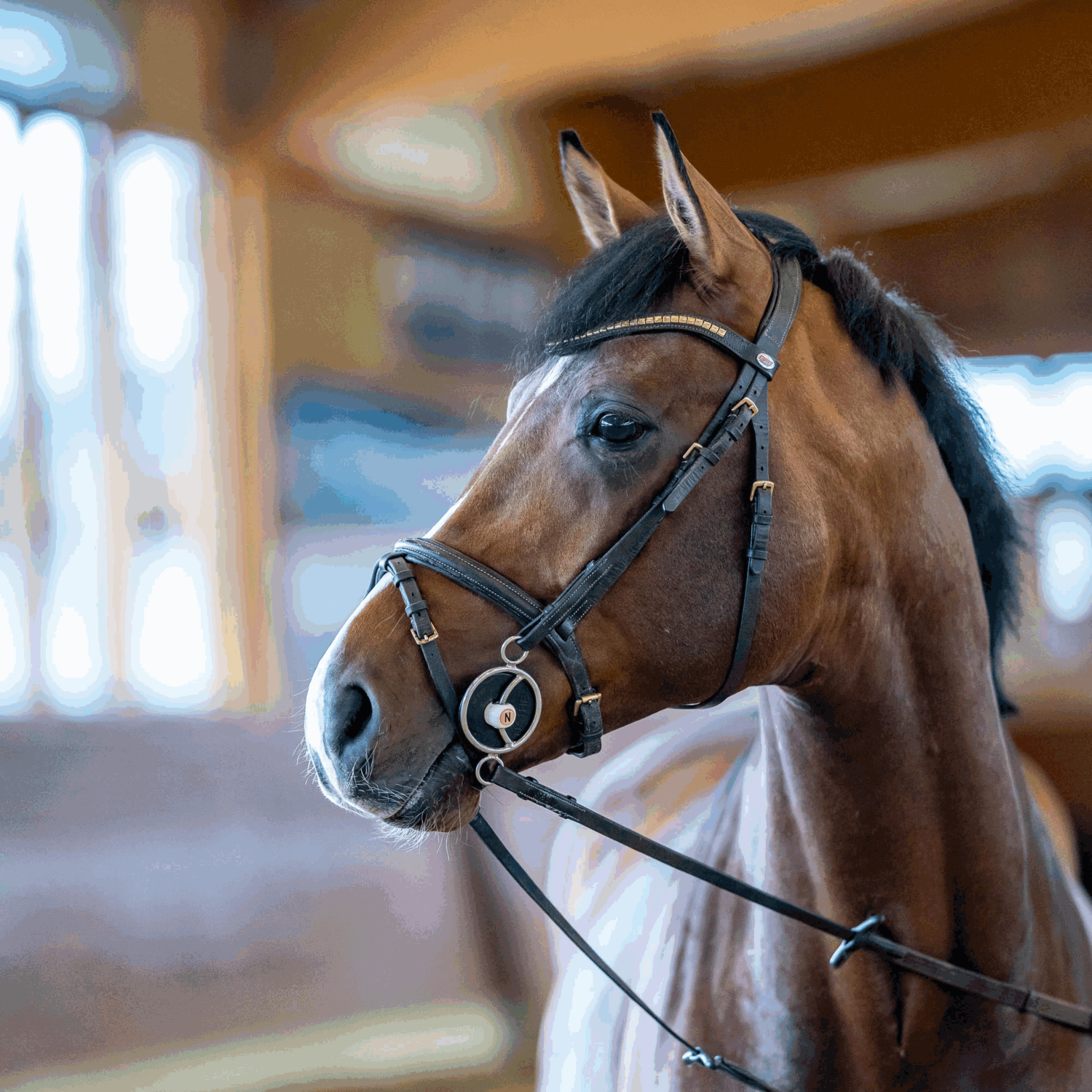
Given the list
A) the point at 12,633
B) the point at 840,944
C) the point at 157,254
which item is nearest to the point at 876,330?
the point at 840,944

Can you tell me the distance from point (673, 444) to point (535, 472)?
13 centimetres

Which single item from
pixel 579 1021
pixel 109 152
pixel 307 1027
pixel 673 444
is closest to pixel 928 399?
pixel 673 444

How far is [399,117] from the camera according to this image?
3.87 metres

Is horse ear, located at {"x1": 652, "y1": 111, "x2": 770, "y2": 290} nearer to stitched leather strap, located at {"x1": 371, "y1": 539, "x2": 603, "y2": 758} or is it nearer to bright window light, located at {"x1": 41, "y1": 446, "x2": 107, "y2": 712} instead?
stitched leather strap, located at {"x1": 371, "y1": 539, "x2": 603, "y2": 758}

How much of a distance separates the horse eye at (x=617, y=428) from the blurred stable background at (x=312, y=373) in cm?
193

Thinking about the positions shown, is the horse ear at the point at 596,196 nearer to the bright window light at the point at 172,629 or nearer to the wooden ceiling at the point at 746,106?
the wooden ceiling at the point at 746,106

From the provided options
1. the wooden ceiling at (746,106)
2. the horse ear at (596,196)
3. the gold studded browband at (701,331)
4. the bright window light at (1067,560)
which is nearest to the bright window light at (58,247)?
the wooden ceiling at (746,106)

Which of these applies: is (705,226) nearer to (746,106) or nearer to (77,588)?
(77,588)

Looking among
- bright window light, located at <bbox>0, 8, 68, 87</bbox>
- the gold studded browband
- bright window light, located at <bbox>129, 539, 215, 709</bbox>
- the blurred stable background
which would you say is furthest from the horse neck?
bright window light, located at <bbox>0, 8, 68, 87</bbox>

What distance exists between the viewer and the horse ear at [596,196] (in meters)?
0.97

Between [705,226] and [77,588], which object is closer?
[705,226]

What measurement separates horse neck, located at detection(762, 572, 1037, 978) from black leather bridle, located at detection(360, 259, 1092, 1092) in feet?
0.12

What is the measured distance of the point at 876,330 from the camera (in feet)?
2.89

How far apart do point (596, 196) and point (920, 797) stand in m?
0.77
